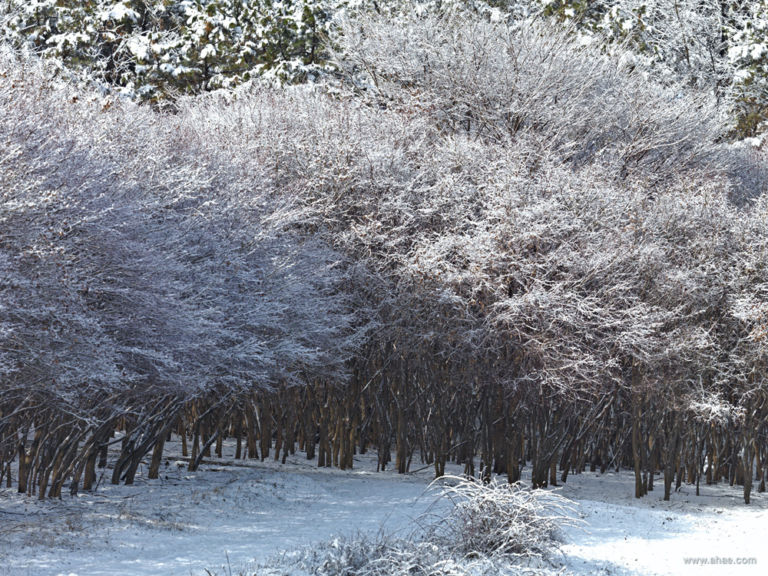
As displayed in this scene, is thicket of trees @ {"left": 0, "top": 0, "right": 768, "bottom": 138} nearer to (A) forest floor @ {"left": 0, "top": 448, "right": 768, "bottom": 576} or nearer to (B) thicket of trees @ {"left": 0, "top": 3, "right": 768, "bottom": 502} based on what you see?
(B) thicket of trees @ {"left": 0, "top": 3, "right": 768, "bottom": 502}

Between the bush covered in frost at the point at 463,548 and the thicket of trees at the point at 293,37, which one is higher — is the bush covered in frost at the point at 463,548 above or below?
below

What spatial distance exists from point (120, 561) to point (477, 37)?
14.0 m

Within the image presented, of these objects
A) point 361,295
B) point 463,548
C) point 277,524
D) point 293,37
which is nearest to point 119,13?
point 293,37

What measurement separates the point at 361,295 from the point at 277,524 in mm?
4153

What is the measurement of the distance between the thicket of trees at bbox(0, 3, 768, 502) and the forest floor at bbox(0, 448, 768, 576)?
0.55 meters

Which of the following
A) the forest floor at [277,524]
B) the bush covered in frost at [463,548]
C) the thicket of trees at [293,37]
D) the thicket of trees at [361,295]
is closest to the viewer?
the bush covered in frost at [463,548]

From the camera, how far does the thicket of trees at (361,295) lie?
8.80 m

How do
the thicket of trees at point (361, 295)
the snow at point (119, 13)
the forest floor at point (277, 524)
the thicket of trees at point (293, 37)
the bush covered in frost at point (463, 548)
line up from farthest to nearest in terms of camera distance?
the thicket of trees at point (293, 37) < the snow at point (119, 13) < the thicket of trees at point (361, 295) < the forest floor at point (277, 524) < the bush covered in frost at point (463, 548)

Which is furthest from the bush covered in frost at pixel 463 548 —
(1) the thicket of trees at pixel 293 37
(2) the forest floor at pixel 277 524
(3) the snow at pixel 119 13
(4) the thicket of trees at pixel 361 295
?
(3) the snow at pixel 119 13

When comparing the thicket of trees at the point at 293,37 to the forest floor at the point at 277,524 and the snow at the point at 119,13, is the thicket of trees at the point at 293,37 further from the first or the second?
the forest floor at the point at 277,524

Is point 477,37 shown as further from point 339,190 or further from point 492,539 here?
point 492,539

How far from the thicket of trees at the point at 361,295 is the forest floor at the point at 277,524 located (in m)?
0.55

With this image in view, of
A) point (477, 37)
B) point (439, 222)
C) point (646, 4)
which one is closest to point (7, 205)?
point (439, 222)

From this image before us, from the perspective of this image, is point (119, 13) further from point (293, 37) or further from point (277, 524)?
point (277, 524)
